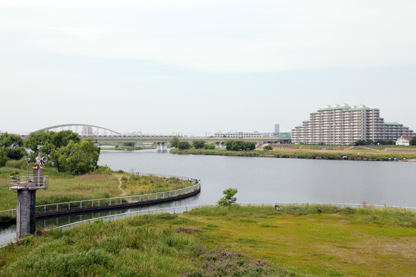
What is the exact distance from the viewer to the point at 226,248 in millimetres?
16000

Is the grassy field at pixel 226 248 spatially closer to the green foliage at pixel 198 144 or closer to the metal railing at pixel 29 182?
the metal railing at pixel 29 182

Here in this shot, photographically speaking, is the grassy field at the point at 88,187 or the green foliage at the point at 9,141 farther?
the green foliage at the point at 9,141

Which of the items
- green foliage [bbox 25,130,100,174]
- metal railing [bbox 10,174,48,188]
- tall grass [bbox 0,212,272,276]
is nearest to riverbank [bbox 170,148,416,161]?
green foliage [bbox 25,130,100,174]

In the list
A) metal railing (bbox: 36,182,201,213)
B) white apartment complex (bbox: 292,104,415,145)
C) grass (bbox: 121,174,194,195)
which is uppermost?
white apartment complex (bbox: 292,104,415,145)

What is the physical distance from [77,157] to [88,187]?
1351cm

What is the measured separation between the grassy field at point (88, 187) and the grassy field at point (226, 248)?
10707 mm

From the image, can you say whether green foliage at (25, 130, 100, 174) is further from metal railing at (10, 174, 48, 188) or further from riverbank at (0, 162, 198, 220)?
metal railing at (10, 174, 48, 188)

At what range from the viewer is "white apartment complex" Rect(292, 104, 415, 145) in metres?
151

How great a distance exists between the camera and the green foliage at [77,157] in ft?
159

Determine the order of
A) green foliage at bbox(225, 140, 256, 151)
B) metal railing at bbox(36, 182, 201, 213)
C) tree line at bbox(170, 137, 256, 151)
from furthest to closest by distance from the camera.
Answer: tree line at bbox(170, 137, 256, 151)
green foliage at bbox(225, 140, 256, 151)
metal railing at bbox(36, 182, 201, 213)

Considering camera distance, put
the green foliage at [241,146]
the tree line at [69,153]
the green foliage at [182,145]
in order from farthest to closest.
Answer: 1. the green foliage at [182,145]
2. the green foliage at [241,146]
3. the tree line at [69,153]

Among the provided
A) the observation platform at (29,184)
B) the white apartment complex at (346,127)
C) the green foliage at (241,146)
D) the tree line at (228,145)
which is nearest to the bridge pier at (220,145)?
the tree line at (228,145)

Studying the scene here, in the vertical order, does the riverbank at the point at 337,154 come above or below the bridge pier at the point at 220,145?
below

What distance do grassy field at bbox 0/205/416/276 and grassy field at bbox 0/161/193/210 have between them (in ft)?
35.1
